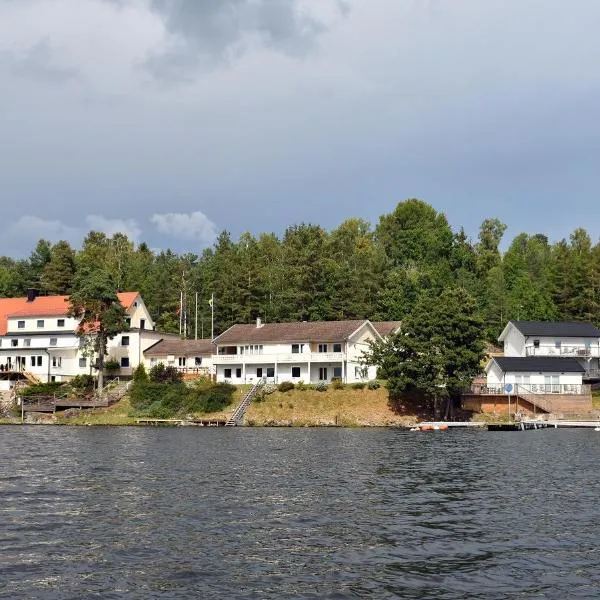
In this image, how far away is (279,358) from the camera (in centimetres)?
9031

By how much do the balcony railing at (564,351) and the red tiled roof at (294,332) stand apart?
22.5 meters

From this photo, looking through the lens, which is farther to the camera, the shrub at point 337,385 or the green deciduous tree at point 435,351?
the shrub at point 337,385

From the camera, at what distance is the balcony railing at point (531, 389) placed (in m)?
81.5

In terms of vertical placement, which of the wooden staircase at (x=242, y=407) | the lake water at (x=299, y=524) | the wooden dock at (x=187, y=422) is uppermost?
the wooden staircase at (x=242, y=407)

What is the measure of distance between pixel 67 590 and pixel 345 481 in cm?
1950

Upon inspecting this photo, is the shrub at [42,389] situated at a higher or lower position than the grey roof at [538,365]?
lower

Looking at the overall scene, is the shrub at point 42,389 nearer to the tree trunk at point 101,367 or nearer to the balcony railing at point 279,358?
the tree trunk at point 101,367

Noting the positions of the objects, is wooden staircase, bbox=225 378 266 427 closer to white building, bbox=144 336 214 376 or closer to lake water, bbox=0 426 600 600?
white building, bbox=144 336 214 376

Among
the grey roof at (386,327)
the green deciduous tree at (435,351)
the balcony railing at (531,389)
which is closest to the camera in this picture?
the green deciduous tree at (435,351)

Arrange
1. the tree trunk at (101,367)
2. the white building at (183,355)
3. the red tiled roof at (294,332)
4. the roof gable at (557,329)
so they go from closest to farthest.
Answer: the tree trunk at (101,367) < the red tiled roof at (294,332) < the roof gable at (557,329) < the white building at (183,355)

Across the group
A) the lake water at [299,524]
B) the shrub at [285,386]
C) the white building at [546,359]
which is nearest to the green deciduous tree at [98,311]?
the shrub at [285,386]

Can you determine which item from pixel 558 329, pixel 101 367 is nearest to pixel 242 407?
pixel 101 367

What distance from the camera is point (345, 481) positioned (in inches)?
1426

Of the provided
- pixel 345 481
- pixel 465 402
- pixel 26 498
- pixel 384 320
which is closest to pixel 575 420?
pixel 465 402
